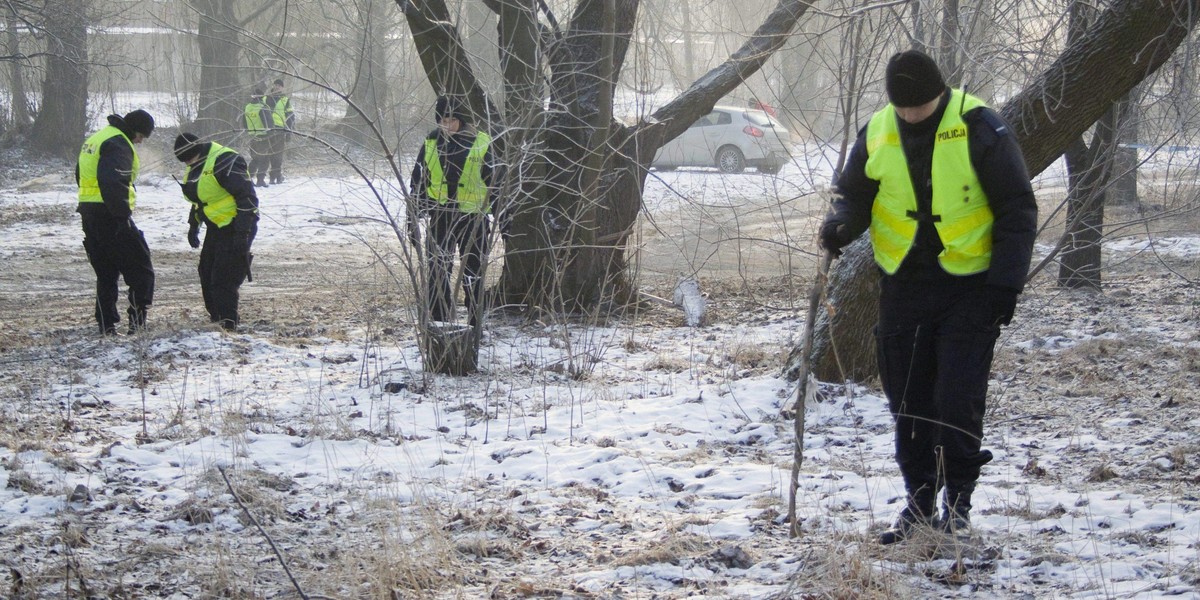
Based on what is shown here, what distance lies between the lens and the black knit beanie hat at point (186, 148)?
8.03m

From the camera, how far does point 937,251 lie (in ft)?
12.0

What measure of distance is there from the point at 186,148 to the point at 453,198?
2.05 m

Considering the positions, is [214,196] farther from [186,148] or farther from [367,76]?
[367,76]

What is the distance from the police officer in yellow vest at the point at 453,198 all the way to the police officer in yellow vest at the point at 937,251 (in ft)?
10.9

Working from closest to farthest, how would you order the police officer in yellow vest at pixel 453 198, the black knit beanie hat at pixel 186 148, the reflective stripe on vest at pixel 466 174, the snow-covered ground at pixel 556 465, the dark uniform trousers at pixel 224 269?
the snow-covered ground at pixel 556 465
the police officer in yellow vest at pixel 453 198
the reflective stripe on vest at pixel 466 174
the black knit beanie hat at pixel 186 148
the dark uniform trousers at pixel 224 269

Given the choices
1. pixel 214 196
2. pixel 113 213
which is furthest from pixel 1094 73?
pixel 113 213

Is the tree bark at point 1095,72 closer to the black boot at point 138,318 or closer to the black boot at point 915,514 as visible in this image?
the black boot at point 915,514

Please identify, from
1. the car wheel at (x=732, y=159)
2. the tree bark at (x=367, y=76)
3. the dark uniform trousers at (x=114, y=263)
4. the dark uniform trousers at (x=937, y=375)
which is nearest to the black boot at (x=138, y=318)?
the dark uniform trousers at (x=114, y=263)

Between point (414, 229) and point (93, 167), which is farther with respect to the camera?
point (93, 167)

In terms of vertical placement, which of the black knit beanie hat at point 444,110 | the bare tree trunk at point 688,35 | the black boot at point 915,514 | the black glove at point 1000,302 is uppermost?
the bare tree trunk at point 688,35

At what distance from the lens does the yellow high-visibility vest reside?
8.35m

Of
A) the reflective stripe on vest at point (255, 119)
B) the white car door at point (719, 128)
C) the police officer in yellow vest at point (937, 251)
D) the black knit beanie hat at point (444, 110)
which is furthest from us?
the white car door at point (719, 128)

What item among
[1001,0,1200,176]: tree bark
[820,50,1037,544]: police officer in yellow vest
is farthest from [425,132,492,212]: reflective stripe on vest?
[820,50,1037,544]: police officer in yellow vest

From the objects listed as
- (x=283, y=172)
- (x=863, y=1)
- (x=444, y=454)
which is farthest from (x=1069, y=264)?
(x=283, y=172)
